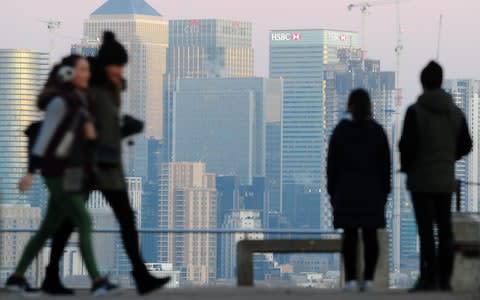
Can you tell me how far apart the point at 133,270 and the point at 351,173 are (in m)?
1.72

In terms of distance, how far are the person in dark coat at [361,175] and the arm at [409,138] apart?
0.85 feet

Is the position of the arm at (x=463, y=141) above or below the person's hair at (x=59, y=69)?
below

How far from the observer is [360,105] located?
13.3 m

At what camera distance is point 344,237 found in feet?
44.5

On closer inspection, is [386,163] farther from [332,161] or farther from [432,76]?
[432,76]

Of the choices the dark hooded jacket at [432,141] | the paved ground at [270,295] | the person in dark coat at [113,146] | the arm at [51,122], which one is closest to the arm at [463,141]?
the dark hooded jacket at [432,141]

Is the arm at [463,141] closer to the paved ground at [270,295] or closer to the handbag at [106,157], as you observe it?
the paved ground at [270,295]

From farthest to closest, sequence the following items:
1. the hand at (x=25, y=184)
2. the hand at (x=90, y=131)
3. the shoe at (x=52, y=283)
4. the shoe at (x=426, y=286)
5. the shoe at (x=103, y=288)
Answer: the shoe at (x=426, y=286)
the shoe at (x=52, y=283)
the shoe at (x=103, y=288)
the hand at (x=90, y=131)
the hand at (x=25, y=184)

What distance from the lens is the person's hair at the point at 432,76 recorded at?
1370 cm

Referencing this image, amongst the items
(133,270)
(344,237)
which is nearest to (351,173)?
(344,237)

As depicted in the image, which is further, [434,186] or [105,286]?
[434,186]

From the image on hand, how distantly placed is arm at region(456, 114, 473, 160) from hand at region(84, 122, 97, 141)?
2.85 metres

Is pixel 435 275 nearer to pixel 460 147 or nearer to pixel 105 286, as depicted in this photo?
pixel 460 147

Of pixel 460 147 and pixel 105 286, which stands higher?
pixel 460 147
